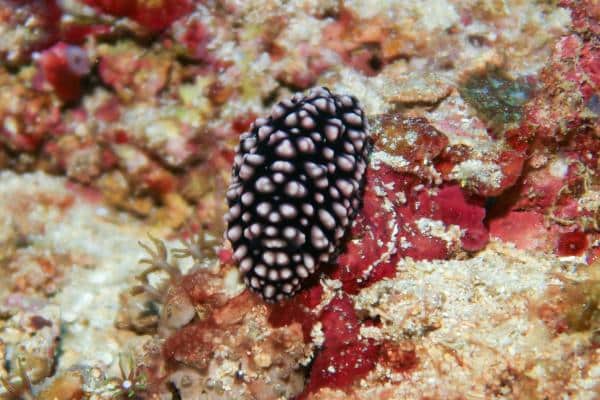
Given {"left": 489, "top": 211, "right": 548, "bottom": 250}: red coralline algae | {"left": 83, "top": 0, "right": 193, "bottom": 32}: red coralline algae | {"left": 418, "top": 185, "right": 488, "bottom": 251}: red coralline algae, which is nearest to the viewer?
{"left": 418, "top": 185, "right": 488, "bottom": 251}: red coralline algae

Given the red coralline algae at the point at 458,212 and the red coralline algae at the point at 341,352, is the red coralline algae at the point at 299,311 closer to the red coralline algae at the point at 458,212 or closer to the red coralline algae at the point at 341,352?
the red coralline algae at the point at 341,352

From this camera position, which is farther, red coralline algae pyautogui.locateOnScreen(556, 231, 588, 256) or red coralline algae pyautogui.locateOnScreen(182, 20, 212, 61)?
red coralline algae pyautogui.locateOnScreen(182, 20, 212, 61)

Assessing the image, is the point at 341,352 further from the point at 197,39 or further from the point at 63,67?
the point at 63,67

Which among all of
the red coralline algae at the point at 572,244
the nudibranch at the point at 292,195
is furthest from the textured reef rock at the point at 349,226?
the nudibranch at the point at 292,195

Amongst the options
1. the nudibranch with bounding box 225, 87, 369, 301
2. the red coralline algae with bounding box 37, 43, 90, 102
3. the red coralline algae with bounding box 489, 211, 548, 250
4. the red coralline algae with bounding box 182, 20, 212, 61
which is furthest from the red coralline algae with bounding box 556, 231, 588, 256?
the red coralline algae with bounding box 37, 43, 90, 102

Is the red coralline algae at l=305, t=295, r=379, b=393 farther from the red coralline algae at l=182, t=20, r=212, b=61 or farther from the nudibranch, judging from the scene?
the red coralline algae at l=182, t=20, r=212, b=61

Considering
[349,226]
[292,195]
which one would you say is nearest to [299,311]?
[349,226]
